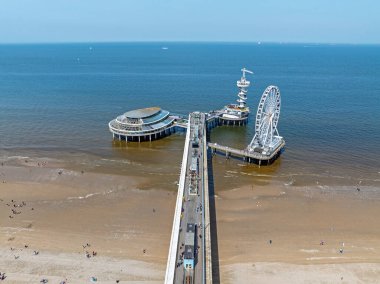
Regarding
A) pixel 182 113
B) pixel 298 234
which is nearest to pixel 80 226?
pixel 298 234

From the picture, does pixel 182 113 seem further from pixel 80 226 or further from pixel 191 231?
pixel 191 231

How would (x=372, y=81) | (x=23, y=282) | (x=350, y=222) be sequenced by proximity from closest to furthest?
(x=23, y=282) → (x=350, y=222) → (x=372, y=81)

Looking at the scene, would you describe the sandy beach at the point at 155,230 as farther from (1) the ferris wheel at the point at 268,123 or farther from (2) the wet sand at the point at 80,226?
(1) the ferris wheel at the point at 268,123

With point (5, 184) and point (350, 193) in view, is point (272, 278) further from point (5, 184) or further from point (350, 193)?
point (5, 184)

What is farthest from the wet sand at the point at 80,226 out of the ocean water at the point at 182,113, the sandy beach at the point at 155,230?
the ocean water at the point at 182,113

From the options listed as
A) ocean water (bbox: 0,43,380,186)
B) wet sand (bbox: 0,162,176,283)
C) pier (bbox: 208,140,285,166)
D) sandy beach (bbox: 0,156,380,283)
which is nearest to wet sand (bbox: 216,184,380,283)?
sandy beach (bbox: 0,156,380,283)

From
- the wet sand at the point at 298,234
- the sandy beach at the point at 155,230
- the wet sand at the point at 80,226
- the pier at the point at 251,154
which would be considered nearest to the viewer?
the wet sand at the point at 80,226

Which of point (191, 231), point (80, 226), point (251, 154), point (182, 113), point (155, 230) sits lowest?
point (80, 226)

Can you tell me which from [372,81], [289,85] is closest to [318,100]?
[289,85]
